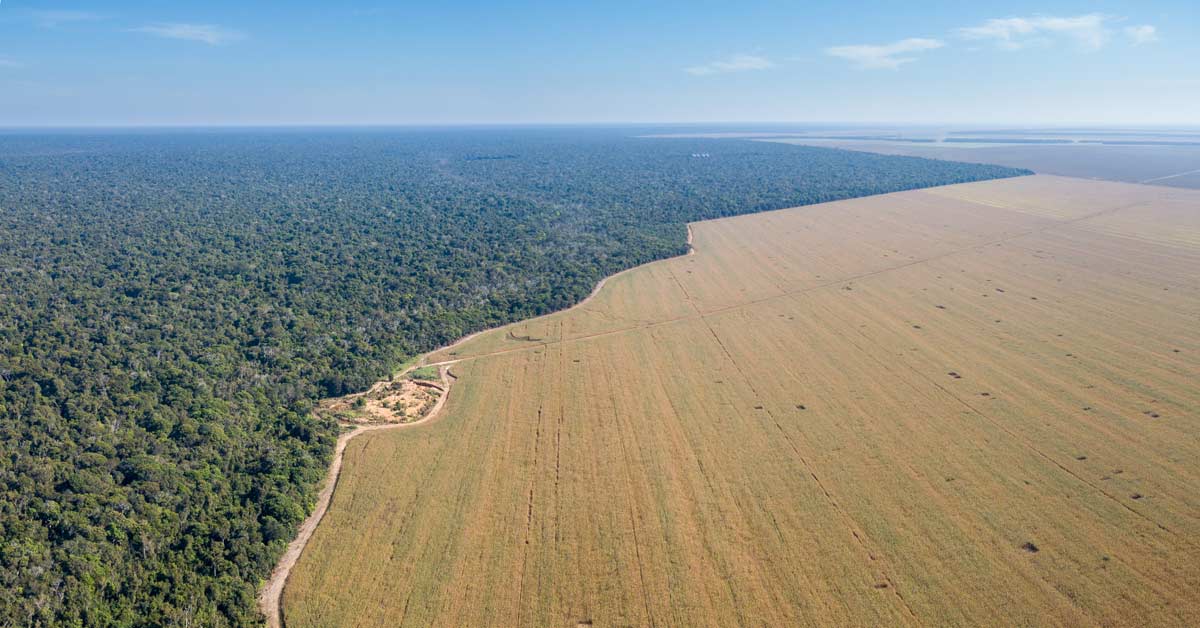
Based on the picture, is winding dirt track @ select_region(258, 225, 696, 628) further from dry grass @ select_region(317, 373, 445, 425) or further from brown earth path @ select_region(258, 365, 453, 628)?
dry grass @ select_region(317, 373, 445, 425)

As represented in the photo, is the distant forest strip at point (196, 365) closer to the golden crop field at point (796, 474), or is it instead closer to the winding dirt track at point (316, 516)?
the winding dirt track at point (316, 516)

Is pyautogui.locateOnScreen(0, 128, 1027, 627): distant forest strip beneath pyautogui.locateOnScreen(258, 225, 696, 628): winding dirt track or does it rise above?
above

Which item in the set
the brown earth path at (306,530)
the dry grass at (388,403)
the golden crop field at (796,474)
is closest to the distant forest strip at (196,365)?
the brown earth path at (306,530)

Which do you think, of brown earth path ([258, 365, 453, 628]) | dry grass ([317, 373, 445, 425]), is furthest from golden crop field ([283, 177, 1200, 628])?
dry grass ([317, 373, 445, 425])

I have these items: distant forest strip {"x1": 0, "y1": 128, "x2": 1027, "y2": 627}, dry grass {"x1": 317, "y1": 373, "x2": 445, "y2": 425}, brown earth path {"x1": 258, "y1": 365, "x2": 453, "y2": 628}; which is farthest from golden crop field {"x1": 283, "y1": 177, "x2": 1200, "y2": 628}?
distant forest strip {"x1": 0, "y1": 128, "x2": 1027, "y2": 627}

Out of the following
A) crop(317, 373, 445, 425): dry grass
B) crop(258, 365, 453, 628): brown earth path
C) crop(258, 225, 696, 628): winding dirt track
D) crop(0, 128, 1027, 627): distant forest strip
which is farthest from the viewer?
crop(317, 373, 445, 425): dry grass

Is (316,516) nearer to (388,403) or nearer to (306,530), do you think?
(306,530)

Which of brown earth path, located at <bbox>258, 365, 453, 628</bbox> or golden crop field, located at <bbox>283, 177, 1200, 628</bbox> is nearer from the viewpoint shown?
golden crop field, located at <bbox>283, 177, 1200, 628</bbox>

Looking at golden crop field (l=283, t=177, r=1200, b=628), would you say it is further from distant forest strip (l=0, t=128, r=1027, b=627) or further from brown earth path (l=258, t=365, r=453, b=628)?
distant forest strip (l=0, t=128, r=1027, b=627)

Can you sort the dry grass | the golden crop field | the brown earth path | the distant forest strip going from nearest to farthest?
the golden crop field → the brown earth path → the distant forest strip → the dry grass

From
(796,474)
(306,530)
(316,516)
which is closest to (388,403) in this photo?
(316,516)
